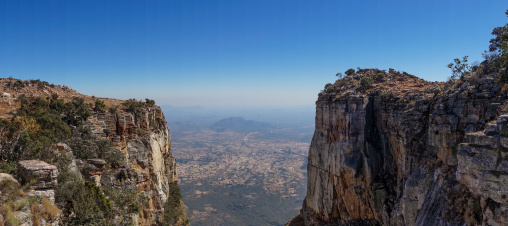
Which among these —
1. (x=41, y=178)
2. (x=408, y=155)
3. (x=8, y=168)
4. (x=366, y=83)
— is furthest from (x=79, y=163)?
(x=366, y=83)

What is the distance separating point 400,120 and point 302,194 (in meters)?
114

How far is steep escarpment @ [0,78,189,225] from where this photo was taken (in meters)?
11.0

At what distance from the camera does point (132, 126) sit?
79.7ft

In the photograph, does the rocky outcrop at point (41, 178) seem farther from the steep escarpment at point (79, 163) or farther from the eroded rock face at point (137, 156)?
the eroded rock face at point (137, 156)

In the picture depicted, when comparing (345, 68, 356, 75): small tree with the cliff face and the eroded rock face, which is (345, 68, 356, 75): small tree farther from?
the eroded rock face

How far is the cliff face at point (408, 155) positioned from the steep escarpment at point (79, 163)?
17744mm

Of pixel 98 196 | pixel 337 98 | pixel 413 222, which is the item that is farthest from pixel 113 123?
pixel 413 222

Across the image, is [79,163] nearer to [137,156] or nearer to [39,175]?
[39,175]

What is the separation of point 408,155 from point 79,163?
23111mm

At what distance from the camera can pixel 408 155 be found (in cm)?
1834

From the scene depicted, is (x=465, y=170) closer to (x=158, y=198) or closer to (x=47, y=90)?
(x=158, y=198)

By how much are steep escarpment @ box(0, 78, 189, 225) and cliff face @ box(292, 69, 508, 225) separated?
17744 mm

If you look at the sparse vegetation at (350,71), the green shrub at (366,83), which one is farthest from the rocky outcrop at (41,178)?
the sparse vegetation at (350,71)

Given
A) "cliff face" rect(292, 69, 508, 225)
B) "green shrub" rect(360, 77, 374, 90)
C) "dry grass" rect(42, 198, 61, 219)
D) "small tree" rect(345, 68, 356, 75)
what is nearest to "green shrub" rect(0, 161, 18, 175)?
"dry grass" rect(42, 198, 61, 219)
